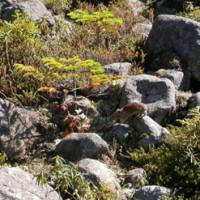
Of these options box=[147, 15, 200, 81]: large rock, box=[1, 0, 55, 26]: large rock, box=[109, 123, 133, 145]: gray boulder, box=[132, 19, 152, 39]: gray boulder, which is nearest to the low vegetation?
box=[132, 19, 152, 39]: gray boulder

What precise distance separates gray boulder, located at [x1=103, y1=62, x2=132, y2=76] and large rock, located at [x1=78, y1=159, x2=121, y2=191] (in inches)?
123

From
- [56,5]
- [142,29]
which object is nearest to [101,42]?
[142,29]

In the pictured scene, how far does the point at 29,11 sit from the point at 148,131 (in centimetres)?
578

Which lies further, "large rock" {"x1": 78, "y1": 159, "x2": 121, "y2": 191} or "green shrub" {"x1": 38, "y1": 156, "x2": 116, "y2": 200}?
"large rock" {"x1": 78, "y1": 159, "x2": 121, "y2": 191}

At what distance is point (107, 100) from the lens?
10.8m

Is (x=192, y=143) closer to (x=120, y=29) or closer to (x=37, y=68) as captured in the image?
(x=37, y=68)

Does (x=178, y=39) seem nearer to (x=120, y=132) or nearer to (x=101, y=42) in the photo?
(x=101, y=42)

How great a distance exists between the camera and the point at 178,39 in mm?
12188

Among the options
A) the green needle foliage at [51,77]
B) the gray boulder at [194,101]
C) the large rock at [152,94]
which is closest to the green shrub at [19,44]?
the green needle foliage at [51,77]

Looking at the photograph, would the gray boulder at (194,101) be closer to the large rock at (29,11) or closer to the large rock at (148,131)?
the large rock at (148,131)

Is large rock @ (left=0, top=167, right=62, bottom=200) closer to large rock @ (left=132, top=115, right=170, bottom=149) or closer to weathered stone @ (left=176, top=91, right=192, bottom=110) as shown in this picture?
large rock @ (left=132, top=115, right=170, bottom=149)

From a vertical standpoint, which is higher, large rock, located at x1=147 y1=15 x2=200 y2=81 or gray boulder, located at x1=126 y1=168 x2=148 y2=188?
large rock, located at x1=147 y1=15 x2=200 y2=81

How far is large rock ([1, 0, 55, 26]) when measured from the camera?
13734mm

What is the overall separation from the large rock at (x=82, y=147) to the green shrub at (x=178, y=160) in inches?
22.1
